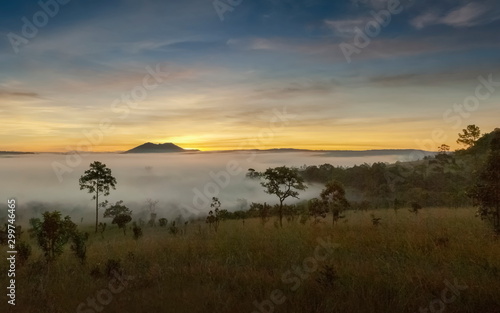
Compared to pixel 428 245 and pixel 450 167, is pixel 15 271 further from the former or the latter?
pixel 450 167

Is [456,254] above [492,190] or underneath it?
underneath

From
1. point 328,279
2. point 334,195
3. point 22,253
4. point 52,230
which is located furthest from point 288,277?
point 334,195

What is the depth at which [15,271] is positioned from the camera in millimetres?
9648

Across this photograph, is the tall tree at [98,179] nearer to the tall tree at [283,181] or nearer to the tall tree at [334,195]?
the tall tree at [283,181]

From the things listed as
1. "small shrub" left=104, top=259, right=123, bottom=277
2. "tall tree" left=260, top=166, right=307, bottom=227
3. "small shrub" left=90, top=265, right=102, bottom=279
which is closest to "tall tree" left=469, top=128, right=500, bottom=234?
"tall tree" left=260, top=166, right=307, bottom=227

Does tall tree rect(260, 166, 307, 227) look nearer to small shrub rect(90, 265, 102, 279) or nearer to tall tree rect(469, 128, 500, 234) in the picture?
tall tree rect(469, 128, 500, 234)

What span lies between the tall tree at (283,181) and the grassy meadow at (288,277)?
7.50 m

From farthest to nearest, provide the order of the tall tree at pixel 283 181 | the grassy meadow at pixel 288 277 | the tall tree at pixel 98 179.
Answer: the tall tree at pixel 98 179
the tall tree at pixel 283 181
the grassy meadow at pixel 288 277

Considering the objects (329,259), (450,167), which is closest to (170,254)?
(329,259)

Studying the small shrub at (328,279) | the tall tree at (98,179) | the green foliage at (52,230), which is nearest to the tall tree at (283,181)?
the green foliage at (52,230)

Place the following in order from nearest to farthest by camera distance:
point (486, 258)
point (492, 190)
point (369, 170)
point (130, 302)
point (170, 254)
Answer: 1. point (130, 302)
2. point (486, 258)
3. point (170, 254)
4. point (492, 190)
5. point (369, 170)

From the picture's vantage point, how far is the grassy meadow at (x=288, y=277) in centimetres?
617

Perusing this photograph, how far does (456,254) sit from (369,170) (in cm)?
5794

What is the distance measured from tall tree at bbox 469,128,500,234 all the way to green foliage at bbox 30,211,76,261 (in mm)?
13229
